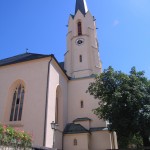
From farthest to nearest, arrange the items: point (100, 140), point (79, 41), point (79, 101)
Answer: point (79, 41), point (79, 101), point (100, 140)

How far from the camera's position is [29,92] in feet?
54.5

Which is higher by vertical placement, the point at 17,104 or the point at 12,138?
the point at 17,104

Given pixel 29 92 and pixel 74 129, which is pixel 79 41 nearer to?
pixel 29 92

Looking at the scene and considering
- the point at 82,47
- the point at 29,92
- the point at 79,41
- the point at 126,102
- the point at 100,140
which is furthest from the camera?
the point at 79,41

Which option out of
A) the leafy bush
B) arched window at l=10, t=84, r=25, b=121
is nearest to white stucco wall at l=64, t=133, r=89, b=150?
arched window at l=10, t=84, r=25, b=121

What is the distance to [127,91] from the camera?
15.5 metres

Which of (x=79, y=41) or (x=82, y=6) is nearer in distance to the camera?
(x=79, y=41)

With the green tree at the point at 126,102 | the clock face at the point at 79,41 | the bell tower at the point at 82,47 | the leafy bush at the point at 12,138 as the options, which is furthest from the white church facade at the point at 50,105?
the leafy bush at the point at 12,138

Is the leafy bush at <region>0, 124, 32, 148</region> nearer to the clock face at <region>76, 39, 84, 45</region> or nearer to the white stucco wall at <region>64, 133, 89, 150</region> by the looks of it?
the white stucco wall at <region>64, 133, 89, 150</region>

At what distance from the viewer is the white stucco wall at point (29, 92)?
1514 cm

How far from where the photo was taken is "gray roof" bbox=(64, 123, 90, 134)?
17.6 meters

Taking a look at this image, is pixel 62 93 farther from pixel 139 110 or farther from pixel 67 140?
pixel 139 110

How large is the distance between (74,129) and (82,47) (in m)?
11.9

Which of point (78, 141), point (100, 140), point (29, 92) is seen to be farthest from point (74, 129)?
point (29, 92)
